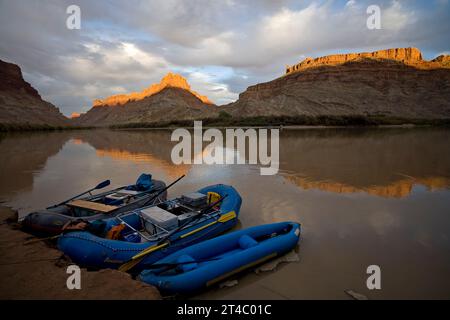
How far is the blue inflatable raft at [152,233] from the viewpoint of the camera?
4711 millimetres

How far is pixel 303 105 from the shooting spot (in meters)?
97.9

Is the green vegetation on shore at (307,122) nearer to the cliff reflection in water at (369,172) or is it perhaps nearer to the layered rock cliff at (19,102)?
the layered rock cliff at (19,102)

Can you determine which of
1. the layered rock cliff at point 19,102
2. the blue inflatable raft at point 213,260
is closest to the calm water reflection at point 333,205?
the blue inflatable raft at point 213,260

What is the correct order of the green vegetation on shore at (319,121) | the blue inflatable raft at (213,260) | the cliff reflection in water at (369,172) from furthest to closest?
the green vegetation on shore at (319,121)
the cliff reflection in water at (369,172)
the blue inflatable raft at (213,260)

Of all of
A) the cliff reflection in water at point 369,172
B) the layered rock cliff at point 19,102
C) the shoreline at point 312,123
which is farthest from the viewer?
the layered rock cliff at point 19,102

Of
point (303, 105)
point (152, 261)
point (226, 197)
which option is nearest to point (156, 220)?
point (152, 261)

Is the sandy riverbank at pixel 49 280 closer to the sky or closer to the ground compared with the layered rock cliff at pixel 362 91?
closer to the ground

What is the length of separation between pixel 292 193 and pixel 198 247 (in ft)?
20.3

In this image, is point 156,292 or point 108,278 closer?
point 156,292

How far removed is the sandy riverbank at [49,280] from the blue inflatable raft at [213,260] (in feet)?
1.05

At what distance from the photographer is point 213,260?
15.1 ft

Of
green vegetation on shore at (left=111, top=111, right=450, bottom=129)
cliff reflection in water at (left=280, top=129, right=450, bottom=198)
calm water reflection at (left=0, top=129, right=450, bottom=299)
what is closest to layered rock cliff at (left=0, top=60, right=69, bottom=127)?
green vegetation on shore at (left=111, top=111, right=450, bottom=129)
